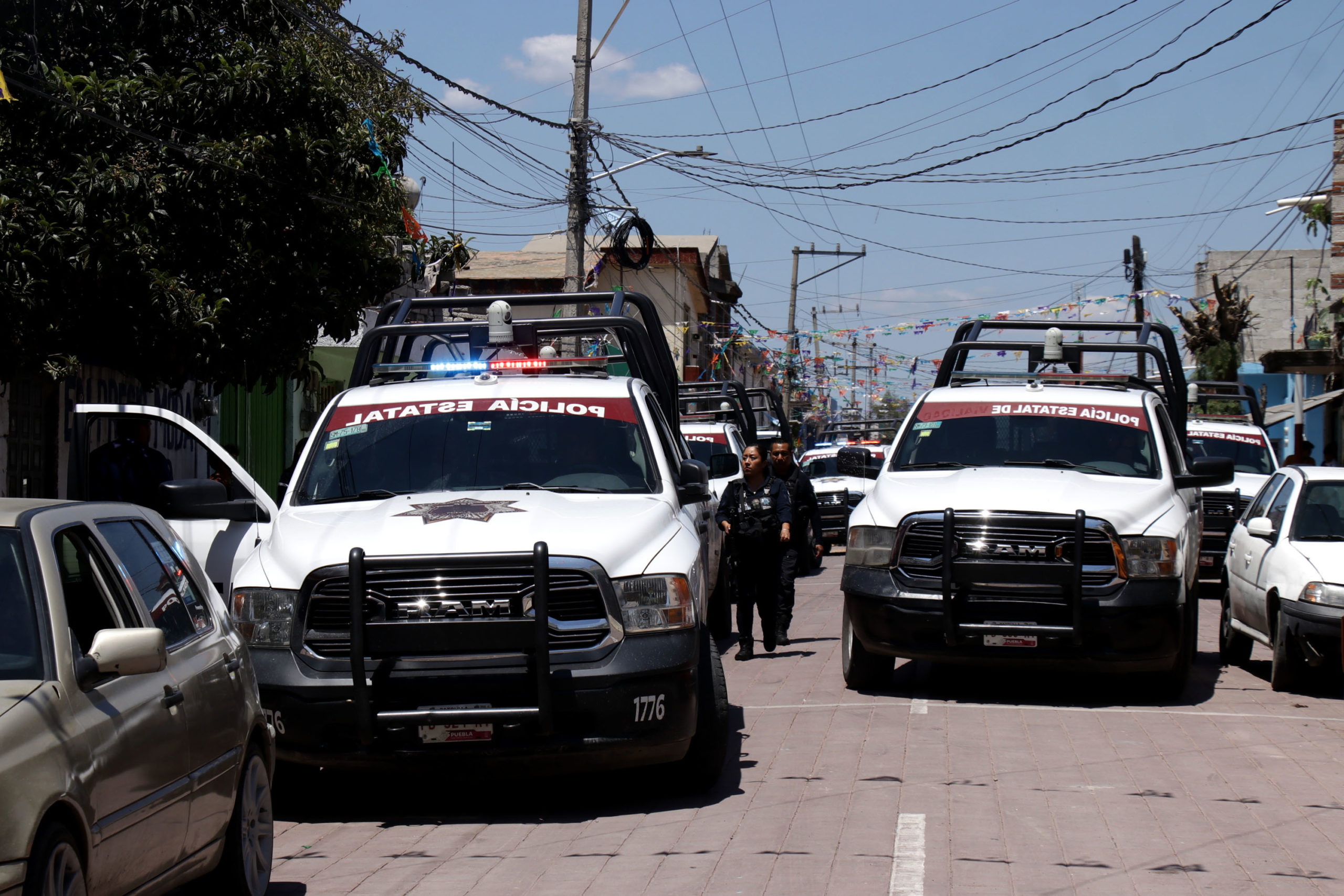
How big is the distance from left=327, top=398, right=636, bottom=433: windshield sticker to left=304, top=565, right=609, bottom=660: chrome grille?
66.3 inches

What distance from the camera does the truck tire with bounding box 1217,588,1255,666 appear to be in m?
12.1

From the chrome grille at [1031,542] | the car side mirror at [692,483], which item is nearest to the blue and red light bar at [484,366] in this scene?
the car side mirror at [692,483]

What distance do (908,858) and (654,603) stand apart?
1.61 meters

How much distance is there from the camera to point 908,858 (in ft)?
19.8

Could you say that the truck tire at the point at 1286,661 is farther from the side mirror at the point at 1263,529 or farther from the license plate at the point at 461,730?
the license plate at the point at 461,730

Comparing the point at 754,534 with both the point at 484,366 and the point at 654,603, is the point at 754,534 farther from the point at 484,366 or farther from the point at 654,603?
the point at 654,603

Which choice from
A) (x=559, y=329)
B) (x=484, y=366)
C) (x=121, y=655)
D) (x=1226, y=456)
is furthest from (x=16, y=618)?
(x=1226, y=456)

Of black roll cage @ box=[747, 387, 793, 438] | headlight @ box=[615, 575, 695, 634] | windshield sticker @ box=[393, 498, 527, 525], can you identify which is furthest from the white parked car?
black roll cage @ box=[747, 387, 793, 438]

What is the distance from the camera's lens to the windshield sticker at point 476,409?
8.24 m

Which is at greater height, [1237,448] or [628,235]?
[628,235]

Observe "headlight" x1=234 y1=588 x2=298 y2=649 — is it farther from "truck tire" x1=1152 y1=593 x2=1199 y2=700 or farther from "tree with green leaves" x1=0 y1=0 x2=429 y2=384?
"truck tire" x1=1152 y1=593 x2=1199 y2=700

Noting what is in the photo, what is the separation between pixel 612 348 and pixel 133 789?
11891 mm

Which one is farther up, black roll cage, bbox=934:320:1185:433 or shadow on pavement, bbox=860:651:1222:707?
black roll cage, bbox=934:320:1185:433

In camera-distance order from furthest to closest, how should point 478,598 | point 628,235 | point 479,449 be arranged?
point 628,235
point 479,449
point 478,598
